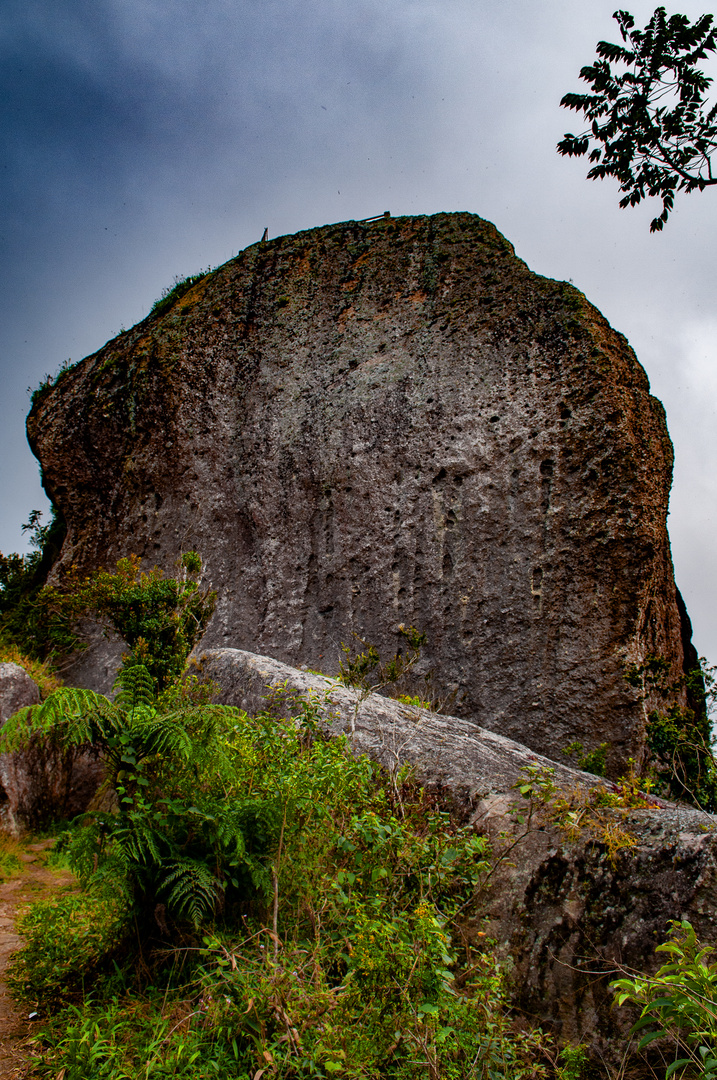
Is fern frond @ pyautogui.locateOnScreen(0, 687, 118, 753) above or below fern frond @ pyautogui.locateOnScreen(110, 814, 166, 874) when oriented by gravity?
above

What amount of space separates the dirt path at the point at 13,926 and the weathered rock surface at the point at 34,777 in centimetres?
43

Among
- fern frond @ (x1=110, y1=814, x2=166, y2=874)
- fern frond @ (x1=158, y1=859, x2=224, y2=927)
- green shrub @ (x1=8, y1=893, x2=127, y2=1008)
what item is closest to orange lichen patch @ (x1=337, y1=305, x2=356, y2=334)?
green shrub @ (x1=8, y1=893, x2=127, y2=1008)

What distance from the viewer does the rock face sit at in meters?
8.64

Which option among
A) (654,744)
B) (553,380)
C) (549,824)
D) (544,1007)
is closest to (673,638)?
(654,744)

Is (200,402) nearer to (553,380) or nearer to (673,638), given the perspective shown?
(553,380)

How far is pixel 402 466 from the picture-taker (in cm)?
1043

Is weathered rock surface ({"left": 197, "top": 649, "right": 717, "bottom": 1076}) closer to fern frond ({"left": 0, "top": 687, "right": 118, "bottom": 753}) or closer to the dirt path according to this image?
fern frond ({"left": 0, "top": 687, "right": 118, "bottom": 753})

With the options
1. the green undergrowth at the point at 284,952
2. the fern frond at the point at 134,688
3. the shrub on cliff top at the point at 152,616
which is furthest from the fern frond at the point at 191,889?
the shrub on cliff top at the point at 152,616

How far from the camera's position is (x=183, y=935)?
3.13 metres

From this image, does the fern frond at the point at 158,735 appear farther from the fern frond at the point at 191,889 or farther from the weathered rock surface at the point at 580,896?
the weathered rock surface at the point at 580,896

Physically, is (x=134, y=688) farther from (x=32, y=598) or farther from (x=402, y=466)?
(x=32, y=598)

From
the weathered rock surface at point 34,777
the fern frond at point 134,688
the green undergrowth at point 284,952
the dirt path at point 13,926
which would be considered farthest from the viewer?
the weathered rock surface at point 34,777

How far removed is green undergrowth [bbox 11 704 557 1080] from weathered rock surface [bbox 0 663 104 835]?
12.2 ft

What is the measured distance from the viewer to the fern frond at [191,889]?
293 centimetres
